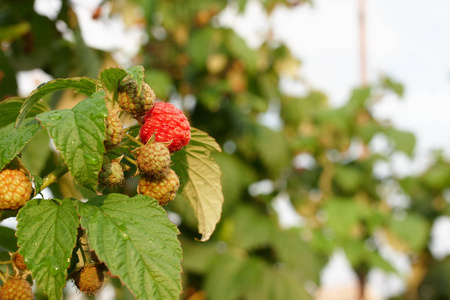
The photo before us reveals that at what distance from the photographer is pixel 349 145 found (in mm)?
2984

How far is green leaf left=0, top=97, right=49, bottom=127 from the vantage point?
A: 0.63 meters

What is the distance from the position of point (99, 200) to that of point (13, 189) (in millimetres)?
93

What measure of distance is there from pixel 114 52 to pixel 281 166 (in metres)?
1.21

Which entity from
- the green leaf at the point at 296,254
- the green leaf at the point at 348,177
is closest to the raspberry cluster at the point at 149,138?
the green leaf at the point at 296,254

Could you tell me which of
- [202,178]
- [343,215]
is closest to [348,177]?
[343,215]

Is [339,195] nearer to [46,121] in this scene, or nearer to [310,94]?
[310,94]

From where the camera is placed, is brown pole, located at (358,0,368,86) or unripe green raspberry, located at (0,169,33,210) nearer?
unripe green raspberry, located at (0,169,33,210)

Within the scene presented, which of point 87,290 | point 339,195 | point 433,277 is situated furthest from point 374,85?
point 87,290

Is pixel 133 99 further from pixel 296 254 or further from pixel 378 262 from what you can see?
pixel 378 262

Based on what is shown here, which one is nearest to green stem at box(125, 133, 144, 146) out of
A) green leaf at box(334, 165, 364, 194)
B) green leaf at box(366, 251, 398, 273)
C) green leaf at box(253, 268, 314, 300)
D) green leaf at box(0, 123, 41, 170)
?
green leaf at box(0, 123, 41, 170)

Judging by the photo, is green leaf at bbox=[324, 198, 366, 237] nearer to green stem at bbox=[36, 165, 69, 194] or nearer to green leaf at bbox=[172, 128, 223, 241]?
green leaf at bbox=[172, 128, 223, 241]

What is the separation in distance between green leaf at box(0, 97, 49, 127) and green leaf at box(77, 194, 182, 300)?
0.20 metres

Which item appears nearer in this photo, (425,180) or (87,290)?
(87,290)

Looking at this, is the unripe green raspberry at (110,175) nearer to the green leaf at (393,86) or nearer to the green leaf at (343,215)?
the green leaf at (343,215)
